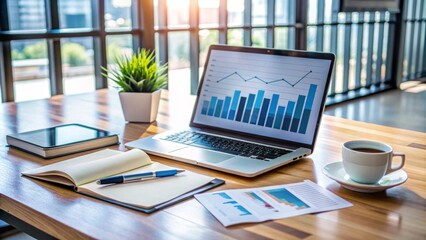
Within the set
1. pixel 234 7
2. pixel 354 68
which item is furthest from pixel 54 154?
pixel 354 68

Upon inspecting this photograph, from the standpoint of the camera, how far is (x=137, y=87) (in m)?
1.69

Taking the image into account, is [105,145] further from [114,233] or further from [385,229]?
[385,229]

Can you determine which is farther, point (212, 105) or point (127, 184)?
point (212, 105)

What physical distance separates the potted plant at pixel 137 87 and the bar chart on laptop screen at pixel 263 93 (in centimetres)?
20

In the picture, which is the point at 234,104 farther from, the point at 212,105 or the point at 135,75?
the point at 135,75

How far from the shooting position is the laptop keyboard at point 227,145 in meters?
1.28

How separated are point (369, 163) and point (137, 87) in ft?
2.90

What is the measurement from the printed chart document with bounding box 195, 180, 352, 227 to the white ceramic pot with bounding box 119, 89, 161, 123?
68cm

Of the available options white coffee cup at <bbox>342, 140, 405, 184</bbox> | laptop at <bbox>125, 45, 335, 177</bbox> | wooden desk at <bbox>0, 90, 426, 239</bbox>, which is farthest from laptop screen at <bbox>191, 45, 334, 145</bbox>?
white coffee cup at <bbox>342, 140, 405, 184</bbox>

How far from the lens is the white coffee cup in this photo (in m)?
1.03

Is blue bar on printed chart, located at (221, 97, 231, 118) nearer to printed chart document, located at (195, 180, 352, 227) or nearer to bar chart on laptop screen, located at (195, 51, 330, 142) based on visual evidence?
bar chart on laptop screen, located at (195, 51, 330, 142)

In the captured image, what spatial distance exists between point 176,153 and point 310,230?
505 mm

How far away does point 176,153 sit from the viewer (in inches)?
51.1

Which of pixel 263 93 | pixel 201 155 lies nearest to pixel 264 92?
pixel 263 93
